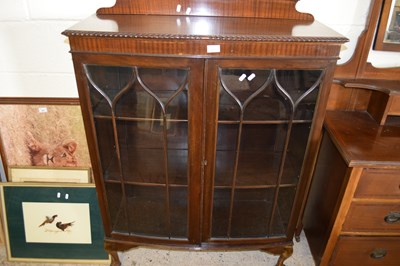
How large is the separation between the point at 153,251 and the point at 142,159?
69 cm

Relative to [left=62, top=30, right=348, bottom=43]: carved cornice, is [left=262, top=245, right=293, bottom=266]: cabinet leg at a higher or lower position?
lower

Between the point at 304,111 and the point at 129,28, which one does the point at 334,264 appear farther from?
the point at 129,28

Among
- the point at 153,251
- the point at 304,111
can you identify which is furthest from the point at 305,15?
the point at 153,251

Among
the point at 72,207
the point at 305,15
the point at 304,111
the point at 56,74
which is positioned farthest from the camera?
the point at 72,207

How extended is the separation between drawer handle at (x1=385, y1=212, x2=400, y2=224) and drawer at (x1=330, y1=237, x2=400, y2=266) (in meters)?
0.12

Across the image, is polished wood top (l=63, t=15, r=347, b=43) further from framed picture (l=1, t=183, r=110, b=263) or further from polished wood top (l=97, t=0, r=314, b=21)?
framed picture (l=1, t=183, r=110, b=263)

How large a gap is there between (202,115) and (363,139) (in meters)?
0.71

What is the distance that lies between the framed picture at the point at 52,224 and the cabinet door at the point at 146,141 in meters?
0.25

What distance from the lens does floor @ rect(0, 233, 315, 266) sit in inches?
66.3

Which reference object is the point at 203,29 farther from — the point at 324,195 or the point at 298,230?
the point at 298,230

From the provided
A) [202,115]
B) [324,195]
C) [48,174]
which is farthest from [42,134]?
[324,195]

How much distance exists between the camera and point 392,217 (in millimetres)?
1339

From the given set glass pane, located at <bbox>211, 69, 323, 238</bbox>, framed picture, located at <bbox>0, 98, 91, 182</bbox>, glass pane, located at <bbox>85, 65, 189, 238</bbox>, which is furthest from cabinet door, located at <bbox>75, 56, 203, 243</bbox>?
framed picture, located at <bbox>0, 98, 91, 182</bbox>

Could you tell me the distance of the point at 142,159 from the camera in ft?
4.45
